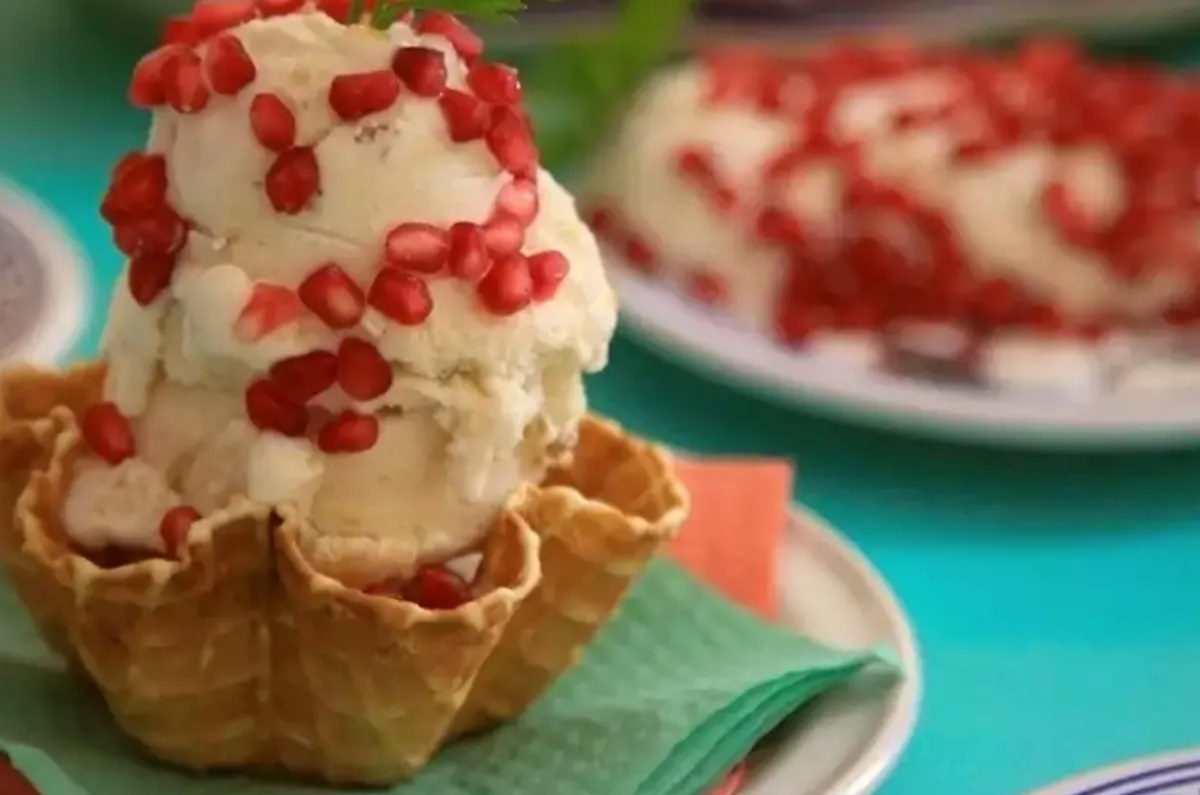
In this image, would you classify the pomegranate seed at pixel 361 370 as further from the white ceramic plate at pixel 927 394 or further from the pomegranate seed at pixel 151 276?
the white ceramic plate at pixel 927 394

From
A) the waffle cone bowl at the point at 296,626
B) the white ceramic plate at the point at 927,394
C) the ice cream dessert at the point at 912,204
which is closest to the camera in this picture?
the waffle cone bowl at the point at 296,626

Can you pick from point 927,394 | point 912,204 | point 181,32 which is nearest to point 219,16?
point 181,32

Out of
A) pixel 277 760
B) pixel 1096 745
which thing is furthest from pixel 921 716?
pixel 277 760

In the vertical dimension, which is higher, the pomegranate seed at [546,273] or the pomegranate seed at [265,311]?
the pomegranate seed at [546,273]

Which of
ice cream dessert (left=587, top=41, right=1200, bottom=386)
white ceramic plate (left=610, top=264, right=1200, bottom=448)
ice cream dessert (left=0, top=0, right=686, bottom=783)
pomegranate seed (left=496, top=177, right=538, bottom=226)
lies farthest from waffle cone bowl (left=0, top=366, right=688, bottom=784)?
ice cream dessert (left=587, top=41, right=1200, bottom=386)

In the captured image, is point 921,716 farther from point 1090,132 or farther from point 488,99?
point 1090,132

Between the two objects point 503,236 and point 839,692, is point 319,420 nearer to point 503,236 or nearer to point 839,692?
point 503,236

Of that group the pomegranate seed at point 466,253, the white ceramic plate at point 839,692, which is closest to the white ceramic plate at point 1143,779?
the white ceramic plate at point 839,692
